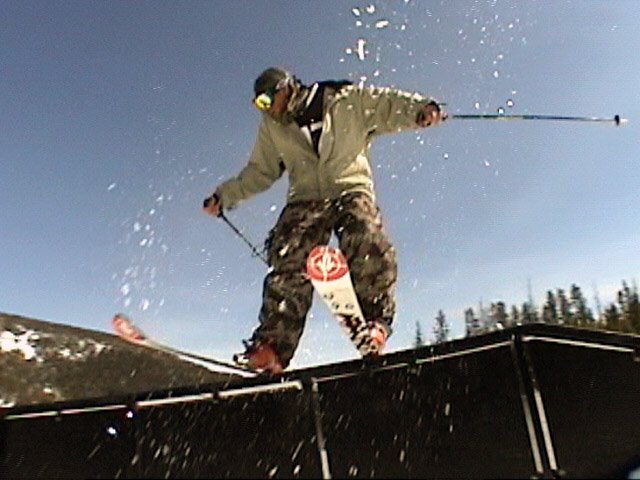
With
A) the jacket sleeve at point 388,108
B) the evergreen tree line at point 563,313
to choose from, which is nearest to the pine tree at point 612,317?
the evergreen tree line at point 563,313

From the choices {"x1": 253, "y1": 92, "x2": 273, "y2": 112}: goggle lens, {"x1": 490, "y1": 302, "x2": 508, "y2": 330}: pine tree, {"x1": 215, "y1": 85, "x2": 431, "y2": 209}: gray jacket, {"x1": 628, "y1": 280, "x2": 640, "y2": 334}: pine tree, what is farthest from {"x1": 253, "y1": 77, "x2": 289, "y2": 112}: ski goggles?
{"x1": 490, "y1": 302, "x2": 508, "y2": 330}: pine tree

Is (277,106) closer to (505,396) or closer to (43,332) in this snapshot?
(505,396)

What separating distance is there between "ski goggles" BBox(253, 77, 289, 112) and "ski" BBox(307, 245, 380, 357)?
0.94 metres

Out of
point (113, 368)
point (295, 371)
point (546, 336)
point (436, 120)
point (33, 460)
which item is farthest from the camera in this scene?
point (113, 368)

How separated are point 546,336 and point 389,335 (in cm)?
88

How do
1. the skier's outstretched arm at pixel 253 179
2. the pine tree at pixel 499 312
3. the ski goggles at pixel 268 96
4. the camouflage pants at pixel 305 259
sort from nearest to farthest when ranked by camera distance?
the camouflage pants at pixel 305 259, the ski goggles at pixel 268 96, the skier's outstretched arm at pixel 253 179, the pine tree at pixel 499 312

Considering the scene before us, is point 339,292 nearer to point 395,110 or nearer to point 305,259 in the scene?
point 305,259

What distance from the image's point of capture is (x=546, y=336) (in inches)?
109

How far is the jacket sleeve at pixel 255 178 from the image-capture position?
4125mm

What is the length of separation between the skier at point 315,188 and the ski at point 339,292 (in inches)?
2.7

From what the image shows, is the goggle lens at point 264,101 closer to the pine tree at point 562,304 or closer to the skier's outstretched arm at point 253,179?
the skier's outstretched arm at point 253,179

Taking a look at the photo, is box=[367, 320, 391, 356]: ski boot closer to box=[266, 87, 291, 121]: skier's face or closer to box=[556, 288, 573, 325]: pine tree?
box=[266, 87, 291, 121]: skier's face

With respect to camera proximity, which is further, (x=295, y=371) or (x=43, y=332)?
(x=43, y=332)

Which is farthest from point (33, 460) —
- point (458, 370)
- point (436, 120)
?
point (436, 120)
